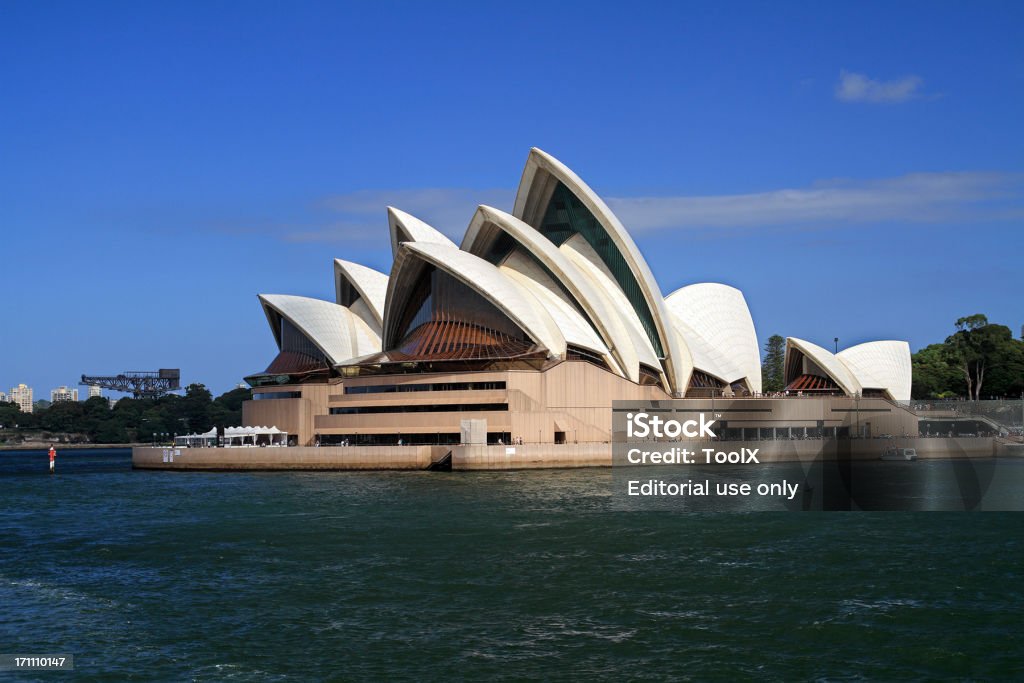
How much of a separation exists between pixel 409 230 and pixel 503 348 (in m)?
12.3

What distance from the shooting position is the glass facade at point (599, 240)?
70000mm

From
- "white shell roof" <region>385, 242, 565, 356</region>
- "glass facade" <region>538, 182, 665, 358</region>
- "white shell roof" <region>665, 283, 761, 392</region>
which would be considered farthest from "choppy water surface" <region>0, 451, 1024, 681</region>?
"white shell roof" <region>665, 283, 761, 392</region>

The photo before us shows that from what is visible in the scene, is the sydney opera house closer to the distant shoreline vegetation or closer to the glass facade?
the glass facade

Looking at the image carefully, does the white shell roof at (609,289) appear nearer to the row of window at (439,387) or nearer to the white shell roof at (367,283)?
the row of window at (439,387)

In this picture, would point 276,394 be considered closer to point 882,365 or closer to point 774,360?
point 882,365

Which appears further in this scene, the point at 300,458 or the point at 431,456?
the point at 300,458

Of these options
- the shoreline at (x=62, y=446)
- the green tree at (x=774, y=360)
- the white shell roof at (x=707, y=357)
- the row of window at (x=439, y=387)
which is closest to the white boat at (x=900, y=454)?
the white shell roof at (x=707, y=357)

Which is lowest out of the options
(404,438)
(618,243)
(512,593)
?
(512,593)

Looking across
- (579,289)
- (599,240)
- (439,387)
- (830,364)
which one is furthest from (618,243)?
(830,364)

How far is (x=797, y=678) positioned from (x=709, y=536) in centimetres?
1454

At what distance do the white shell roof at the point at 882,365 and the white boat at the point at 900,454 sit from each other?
→ 15.0 meters

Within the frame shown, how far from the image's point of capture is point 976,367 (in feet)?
360

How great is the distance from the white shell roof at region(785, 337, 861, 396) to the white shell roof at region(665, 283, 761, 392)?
18.8 ft

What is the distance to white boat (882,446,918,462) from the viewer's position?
72188mm
